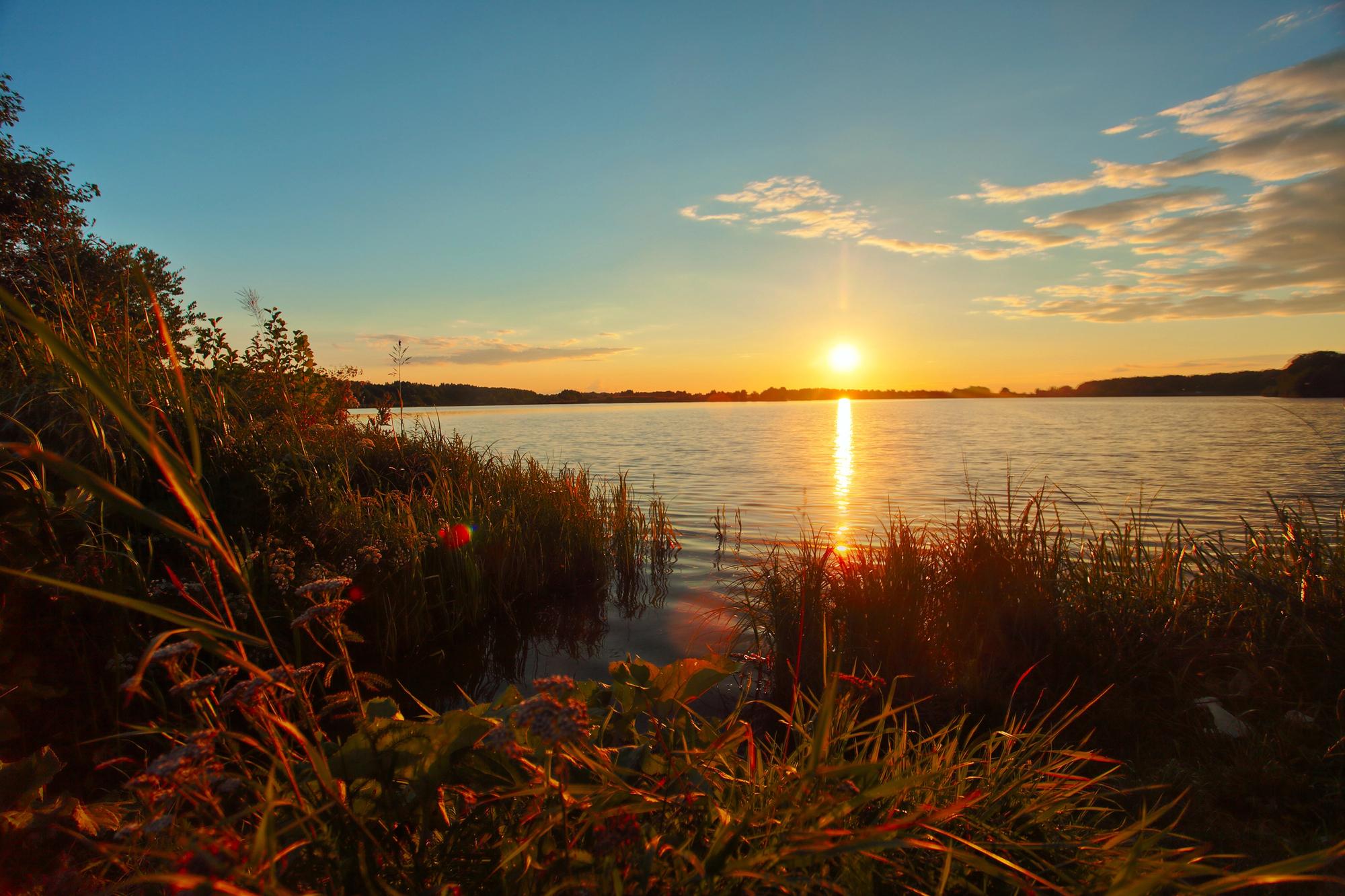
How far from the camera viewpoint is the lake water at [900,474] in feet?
28.7

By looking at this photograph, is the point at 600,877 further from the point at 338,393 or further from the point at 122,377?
the point at 338,393

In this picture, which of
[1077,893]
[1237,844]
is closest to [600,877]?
[1077,893]

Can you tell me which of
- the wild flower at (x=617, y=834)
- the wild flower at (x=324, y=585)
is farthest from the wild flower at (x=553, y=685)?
the wild flower at (x=324, y=585)

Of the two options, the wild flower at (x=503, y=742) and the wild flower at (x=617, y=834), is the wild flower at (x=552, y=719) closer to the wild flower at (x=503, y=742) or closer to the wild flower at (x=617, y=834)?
the wild flower at (x=503, y=742)

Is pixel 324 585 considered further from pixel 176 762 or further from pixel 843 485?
pixel 843 485

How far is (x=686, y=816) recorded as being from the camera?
181 cm

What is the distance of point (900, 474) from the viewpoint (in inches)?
815

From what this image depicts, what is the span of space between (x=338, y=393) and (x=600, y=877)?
10.8m

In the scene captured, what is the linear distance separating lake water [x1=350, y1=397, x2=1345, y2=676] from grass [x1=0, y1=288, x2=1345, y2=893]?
4.28ft

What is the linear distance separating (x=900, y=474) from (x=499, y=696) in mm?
17696

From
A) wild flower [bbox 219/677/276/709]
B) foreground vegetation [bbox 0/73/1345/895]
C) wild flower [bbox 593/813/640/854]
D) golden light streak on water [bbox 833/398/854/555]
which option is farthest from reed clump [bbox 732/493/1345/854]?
wild flower [bbox 219/677/276/709]

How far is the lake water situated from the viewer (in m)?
8.75

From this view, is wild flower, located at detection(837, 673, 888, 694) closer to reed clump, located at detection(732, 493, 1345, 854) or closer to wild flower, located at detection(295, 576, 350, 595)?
reed clump, located at detection(732, 493, 1345, 854)

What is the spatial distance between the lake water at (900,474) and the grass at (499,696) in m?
1.30
